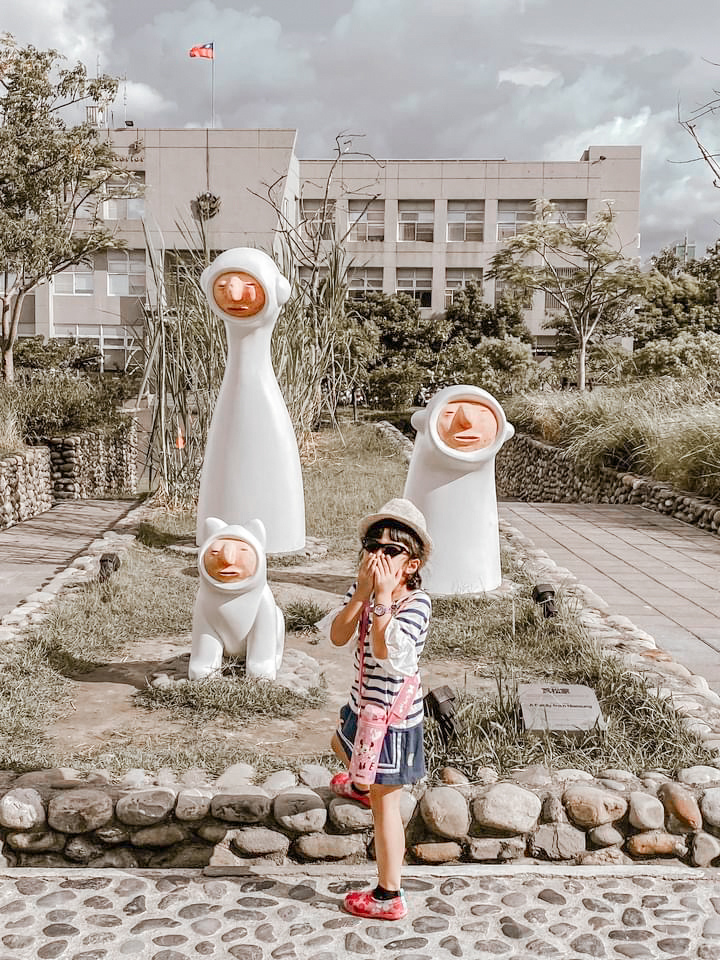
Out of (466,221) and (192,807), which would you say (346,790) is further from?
(466,221)

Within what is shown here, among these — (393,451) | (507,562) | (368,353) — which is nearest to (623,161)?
(368,353)

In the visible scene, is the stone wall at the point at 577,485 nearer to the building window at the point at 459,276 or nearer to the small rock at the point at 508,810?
the small rock at the point at 508,810

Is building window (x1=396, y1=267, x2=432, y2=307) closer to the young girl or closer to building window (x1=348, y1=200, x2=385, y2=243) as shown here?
building window (x1=348, y1=200, x2=385, y2=243)

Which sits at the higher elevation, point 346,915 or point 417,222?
point 417,222

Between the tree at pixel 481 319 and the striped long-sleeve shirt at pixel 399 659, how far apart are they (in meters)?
28.1

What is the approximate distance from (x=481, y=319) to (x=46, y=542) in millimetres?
23795

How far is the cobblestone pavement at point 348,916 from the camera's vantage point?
7.97 feet

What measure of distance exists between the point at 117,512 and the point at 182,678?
6.84 meters

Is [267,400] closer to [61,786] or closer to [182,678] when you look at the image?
[182,678]

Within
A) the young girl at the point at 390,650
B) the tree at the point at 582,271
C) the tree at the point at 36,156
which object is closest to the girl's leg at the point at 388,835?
the young girl at the point at 390,650

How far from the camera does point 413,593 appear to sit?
2697 millimetres

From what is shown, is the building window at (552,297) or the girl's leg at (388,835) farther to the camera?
the building window at (552,297)

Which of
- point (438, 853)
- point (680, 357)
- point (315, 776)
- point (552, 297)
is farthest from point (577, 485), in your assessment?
point (552, 297)

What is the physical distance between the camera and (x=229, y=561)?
3.93 meters
